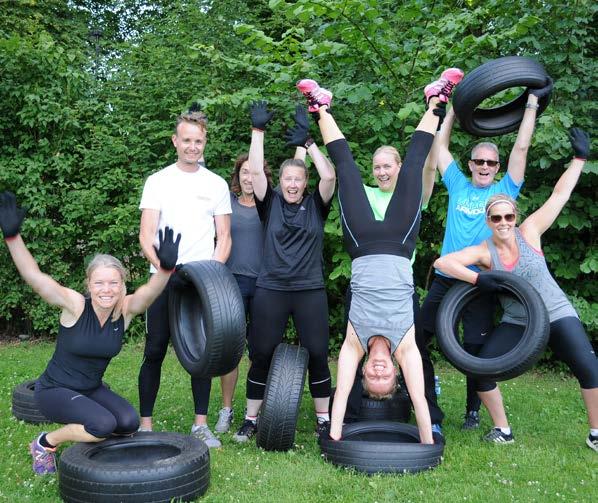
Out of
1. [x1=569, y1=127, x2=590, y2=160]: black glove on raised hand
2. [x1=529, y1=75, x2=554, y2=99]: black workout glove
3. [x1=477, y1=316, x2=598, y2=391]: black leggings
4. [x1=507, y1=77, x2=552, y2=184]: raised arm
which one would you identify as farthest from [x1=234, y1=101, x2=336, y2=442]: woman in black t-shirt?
[x1=569, y1=127, x2=590, y2=160]: black glove on raised hand

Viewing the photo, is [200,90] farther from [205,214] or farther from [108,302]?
[108,302]

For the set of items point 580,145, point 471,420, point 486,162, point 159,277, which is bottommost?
point 471,420

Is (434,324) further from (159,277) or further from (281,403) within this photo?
(159,277)

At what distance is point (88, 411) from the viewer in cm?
382

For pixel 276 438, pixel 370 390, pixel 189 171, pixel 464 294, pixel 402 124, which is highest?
pixel 402 124

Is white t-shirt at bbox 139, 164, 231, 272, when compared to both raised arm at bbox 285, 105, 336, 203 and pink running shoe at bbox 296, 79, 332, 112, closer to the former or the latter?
raised arm at bbox 285, 105, 336, 203

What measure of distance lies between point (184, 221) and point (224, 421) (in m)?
1.69

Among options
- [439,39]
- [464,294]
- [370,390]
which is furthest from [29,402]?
[439,39]

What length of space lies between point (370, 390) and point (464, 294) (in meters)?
0.99

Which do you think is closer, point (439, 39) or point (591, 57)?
point (439, 39)

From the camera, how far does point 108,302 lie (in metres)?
3.95

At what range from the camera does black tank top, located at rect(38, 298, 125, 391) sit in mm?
3939

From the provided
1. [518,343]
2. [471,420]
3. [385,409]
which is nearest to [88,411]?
[385,409]

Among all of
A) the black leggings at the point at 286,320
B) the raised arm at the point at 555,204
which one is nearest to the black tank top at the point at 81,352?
the black leggings at the point at 286,320
